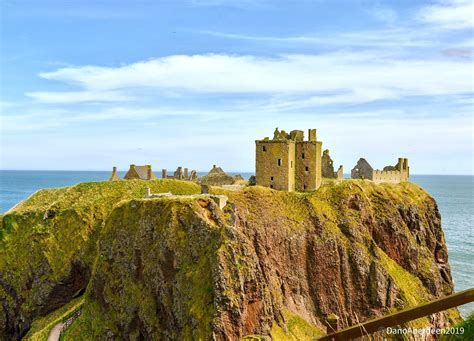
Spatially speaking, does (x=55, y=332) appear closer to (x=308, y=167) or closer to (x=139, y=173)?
(x=139, y=173)

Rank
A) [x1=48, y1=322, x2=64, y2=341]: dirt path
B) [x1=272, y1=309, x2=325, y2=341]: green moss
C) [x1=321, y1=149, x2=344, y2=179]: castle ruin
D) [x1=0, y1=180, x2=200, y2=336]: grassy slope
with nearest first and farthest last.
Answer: [x1=272, y1=309, x2=325, y2=341]: green moss < [x1=48, y1=322, x2=64, y2=341]: dirt path < [x1=0, y1=180, x2=200, y2=336]: grassy slope < [x1=321, y1=149, x2=344, y2=179]: castle ruin

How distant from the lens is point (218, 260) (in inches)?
1892

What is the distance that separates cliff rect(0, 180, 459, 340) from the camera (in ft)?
163

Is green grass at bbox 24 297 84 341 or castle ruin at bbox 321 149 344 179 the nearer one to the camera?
green grass at bbox 24 297 84 341

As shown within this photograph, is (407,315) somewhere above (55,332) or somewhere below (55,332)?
above

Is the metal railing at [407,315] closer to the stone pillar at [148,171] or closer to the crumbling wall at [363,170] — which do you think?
the crumbling wall at [363,170]

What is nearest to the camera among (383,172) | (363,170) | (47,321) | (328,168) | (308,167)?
(47,321)

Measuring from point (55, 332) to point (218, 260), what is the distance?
79.8ft

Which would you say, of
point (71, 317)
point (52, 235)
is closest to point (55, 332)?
point (71, 317)

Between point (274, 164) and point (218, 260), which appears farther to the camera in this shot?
point (274, 164)

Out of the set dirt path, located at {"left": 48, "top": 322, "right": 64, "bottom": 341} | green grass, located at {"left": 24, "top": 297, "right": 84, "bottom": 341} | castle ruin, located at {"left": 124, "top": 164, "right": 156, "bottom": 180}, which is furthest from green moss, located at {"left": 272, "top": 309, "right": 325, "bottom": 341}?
castle ruin, located at {"left": 124, "top": 164, "right": 156, "bottom": 180}

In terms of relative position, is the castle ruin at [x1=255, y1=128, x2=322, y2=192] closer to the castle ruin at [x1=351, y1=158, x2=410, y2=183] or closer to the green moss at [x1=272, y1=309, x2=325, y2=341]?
the castle ruin at [x1=351, y1=158, x2=410, y2=183]

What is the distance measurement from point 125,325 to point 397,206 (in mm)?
45112

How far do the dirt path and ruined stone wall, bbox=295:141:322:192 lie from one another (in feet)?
122
